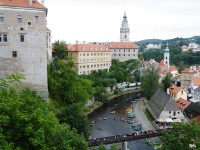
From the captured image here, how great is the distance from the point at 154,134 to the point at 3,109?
1609cm

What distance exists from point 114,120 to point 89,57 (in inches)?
920

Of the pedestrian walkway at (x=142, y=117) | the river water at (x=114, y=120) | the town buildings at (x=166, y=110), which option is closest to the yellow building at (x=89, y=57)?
the river water at (x=114, y=120)

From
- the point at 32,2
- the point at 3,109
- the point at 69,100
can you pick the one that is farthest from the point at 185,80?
the point at 3,109

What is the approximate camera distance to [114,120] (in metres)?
36.3

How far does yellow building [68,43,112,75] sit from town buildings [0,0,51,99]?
96.3 ft

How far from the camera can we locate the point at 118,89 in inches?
2114

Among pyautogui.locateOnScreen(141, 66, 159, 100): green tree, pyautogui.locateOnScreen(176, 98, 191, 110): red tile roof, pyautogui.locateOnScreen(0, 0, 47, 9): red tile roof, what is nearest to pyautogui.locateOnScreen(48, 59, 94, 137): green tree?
pyautogui.locateOnScreen(0, 0, 47, 9): red tile roof

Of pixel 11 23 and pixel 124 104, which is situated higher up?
pixel 11 23

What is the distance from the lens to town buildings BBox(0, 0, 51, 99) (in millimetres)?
23047

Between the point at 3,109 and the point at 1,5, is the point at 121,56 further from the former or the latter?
the point at 3,109

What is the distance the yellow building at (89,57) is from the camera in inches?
2168

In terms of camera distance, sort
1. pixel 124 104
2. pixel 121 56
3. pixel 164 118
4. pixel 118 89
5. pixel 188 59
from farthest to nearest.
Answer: pixel 188 59, pixel 121 56, pixel 118 89, pixel 124 104, pixel 164 118

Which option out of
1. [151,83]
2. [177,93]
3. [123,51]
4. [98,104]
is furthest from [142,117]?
[123,51]

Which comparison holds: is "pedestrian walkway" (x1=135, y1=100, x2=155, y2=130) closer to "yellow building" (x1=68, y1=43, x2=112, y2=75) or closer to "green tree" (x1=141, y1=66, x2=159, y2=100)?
"green tree" (x1=141, y1=66, x2=159, y2=100)
